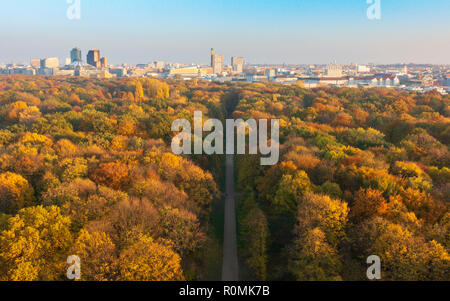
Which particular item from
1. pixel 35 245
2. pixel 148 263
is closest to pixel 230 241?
pixel 148 263

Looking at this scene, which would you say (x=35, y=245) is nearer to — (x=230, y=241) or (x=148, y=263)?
(x=148, y=263)

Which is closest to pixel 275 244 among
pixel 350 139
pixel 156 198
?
pixel 156 198

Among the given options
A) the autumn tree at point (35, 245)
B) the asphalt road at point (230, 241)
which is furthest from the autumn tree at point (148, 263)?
the asphalt road at point (230, 241)

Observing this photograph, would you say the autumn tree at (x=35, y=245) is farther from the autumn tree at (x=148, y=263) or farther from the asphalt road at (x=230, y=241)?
the asphalt road at (x=230, y=241)

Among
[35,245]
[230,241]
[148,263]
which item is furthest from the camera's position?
[230,241]

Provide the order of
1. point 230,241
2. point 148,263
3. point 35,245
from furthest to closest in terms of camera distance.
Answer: point 230,241, point 35,245, point 148,263

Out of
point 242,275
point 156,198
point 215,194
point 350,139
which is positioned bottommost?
point 242,275

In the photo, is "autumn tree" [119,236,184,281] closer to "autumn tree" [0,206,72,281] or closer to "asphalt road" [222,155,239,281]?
"autumn tree" [0,206,72,281]

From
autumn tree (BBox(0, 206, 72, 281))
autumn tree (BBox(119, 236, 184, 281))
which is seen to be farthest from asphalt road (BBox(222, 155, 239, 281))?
autumn tree (BBox(0, 206, 72, 281))
